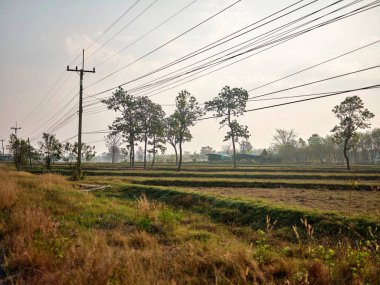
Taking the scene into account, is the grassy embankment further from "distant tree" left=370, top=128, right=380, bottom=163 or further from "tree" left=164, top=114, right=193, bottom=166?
"distant tree" left=370, top=128, right=380, bottom=163

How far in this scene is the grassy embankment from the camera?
4.70 m

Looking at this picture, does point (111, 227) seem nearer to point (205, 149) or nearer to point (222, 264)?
point (222, 264)

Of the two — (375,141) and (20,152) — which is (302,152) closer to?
(375,141)

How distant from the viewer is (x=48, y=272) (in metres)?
4.88

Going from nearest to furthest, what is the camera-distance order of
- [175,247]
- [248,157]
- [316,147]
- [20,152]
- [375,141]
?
[175,247] < [20,152] < [248,157] < [316,147] < [375,141]

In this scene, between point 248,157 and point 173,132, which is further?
point 248,157

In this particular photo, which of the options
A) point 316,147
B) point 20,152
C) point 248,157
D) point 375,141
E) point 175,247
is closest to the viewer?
point 175,247

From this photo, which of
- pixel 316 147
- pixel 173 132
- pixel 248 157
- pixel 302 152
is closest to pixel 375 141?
pixel 316 147

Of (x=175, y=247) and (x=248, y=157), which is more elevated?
(x=248, y=157)

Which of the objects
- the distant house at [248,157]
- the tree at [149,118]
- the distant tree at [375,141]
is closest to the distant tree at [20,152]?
the tree at [149,118]

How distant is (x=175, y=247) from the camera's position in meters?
7.22

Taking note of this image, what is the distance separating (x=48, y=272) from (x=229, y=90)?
51.4 metres

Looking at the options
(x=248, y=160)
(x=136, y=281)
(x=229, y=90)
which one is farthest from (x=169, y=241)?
(x=248, y=160)

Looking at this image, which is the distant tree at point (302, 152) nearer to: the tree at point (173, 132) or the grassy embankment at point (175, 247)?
the tree at point (173, 132)
